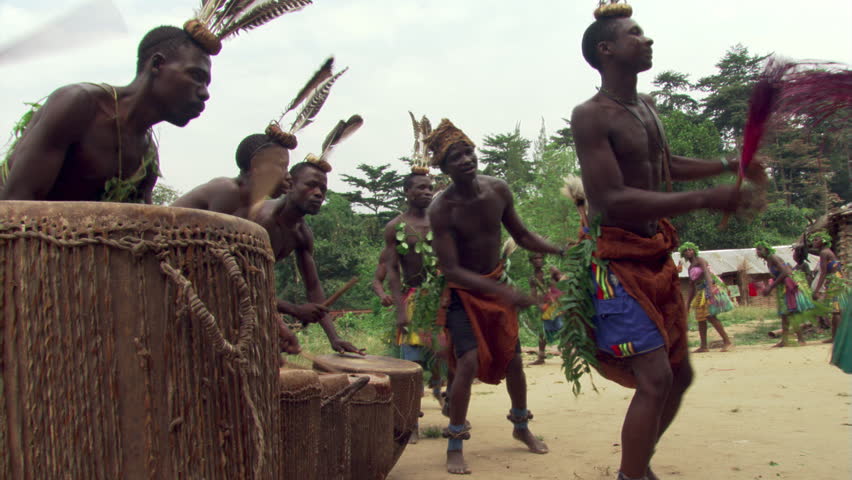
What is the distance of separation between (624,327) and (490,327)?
1.53m

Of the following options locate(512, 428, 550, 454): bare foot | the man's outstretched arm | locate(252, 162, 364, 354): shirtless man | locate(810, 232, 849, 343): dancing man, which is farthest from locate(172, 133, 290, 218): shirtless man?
locate(810, 232, 849, 343): dancing man

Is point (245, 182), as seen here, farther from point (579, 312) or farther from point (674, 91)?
point (674, 91)

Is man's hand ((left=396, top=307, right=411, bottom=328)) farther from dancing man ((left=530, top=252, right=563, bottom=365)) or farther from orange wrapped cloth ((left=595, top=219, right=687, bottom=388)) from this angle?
orange wrapped cloth ((left=595, top=219, right=687, bottom=388))

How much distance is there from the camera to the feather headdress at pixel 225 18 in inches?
89.7

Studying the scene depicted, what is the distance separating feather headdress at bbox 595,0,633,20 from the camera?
3.03 meters

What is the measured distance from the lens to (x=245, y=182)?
415cm

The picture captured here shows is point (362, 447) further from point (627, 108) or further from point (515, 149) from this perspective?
point (515, 149)

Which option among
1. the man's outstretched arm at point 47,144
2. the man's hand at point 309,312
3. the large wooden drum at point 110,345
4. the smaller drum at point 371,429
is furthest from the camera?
the man's hand at point 309,312

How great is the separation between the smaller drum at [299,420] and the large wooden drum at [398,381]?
112 cm

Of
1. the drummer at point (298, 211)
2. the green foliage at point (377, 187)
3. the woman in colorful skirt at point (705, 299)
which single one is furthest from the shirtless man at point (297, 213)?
the green foliage at point (377, 187)

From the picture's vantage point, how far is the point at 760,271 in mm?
25688

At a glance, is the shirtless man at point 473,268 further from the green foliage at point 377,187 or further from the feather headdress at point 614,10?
the green foliage at point 377,187

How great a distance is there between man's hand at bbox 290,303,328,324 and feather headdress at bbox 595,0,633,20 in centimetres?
226

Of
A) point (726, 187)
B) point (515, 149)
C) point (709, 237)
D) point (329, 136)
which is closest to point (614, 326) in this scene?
point (726, 187)
